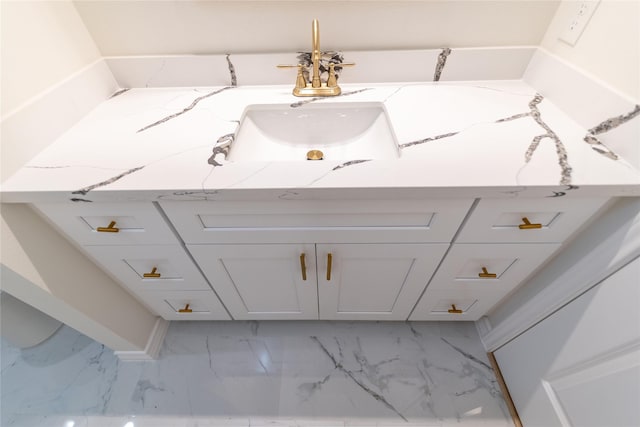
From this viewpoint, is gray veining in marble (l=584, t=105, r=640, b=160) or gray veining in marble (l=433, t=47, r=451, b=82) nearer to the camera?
gray veining in marble (l=584, t=105, r=640, b=160)

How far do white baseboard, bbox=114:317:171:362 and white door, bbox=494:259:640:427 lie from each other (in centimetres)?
143

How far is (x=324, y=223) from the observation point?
2.33 feet

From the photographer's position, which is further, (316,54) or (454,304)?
(454,304)

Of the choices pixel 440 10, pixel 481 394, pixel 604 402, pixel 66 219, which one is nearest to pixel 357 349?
pixel 481 394

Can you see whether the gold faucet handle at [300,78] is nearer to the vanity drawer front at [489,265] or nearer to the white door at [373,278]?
the white door at [373,278]

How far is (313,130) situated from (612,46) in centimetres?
80

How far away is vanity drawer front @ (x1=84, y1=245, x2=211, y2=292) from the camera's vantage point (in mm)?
797

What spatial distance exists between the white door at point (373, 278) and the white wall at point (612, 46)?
576 millimetres

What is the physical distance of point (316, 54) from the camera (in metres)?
0.83

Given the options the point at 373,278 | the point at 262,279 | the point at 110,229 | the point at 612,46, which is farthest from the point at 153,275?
the point at 612,46

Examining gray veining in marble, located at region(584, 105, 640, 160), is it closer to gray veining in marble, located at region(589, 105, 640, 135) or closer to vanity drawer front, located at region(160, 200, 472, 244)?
gray veining in marble, located at region(589, 105, 640, 135)

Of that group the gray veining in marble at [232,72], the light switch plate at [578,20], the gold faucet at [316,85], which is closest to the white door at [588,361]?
the light switch plate at [578,20]

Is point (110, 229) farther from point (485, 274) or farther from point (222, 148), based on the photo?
point (485, 274)

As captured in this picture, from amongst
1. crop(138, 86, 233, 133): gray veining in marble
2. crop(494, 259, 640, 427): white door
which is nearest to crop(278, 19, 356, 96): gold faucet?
crop(138, 86, 233, 133): gray veining in marble
